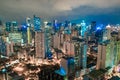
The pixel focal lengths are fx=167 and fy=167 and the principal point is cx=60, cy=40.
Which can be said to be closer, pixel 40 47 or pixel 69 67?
pixel 69 67

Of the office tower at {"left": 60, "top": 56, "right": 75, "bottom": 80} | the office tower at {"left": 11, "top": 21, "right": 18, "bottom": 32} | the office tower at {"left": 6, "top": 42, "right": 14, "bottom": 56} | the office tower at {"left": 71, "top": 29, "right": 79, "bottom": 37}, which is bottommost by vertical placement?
the office tower at {"left": 60, "top": 56, "right": 75, "bottom": 80}

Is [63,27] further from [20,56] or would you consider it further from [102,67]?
[102,67]

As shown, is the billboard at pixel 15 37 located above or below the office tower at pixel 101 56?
above

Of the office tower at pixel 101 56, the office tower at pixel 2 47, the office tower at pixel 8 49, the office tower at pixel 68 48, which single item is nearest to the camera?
the office tower at pixel 101 56

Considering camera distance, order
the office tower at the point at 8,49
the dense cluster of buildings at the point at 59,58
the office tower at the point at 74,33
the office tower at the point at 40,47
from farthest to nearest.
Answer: the office tower at the point at 74,33 < the office tower at the point at 8,49 < the office tower at the point at 40,47 < the dense cluster of buildings at the point at 59,58

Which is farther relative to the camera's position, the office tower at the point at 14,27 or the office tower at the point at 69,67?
the office tower at the point at 14,27

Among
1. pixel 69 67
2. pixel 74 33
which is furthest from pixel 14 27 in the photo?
pixel 69 67

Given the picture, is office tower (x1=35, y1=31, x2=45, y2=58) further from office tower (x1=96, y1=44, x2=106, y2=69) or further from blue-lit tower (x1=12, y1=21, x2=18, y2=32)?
blue-lit tower (x1=12, y1=21, x2=18, y2=32)

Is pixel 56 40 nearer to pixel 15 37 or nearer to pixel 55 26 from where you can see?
pixel 15 37

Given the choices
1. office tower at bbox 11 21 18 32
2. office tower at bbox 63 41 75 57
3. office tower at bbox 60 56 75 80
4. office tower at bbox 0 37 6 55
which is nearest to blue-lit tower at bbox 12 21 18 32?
office tower at bbox 11 21 18 32

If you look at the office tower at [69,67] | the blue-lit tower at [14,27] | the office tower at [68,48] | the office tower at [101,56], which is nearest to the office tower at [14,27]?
the blue-lit tower at [14,27]

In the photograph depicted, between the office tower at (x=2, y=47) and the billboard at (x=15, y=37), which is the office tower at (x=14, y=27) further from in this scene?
the office tower at (x=2, y=47)
